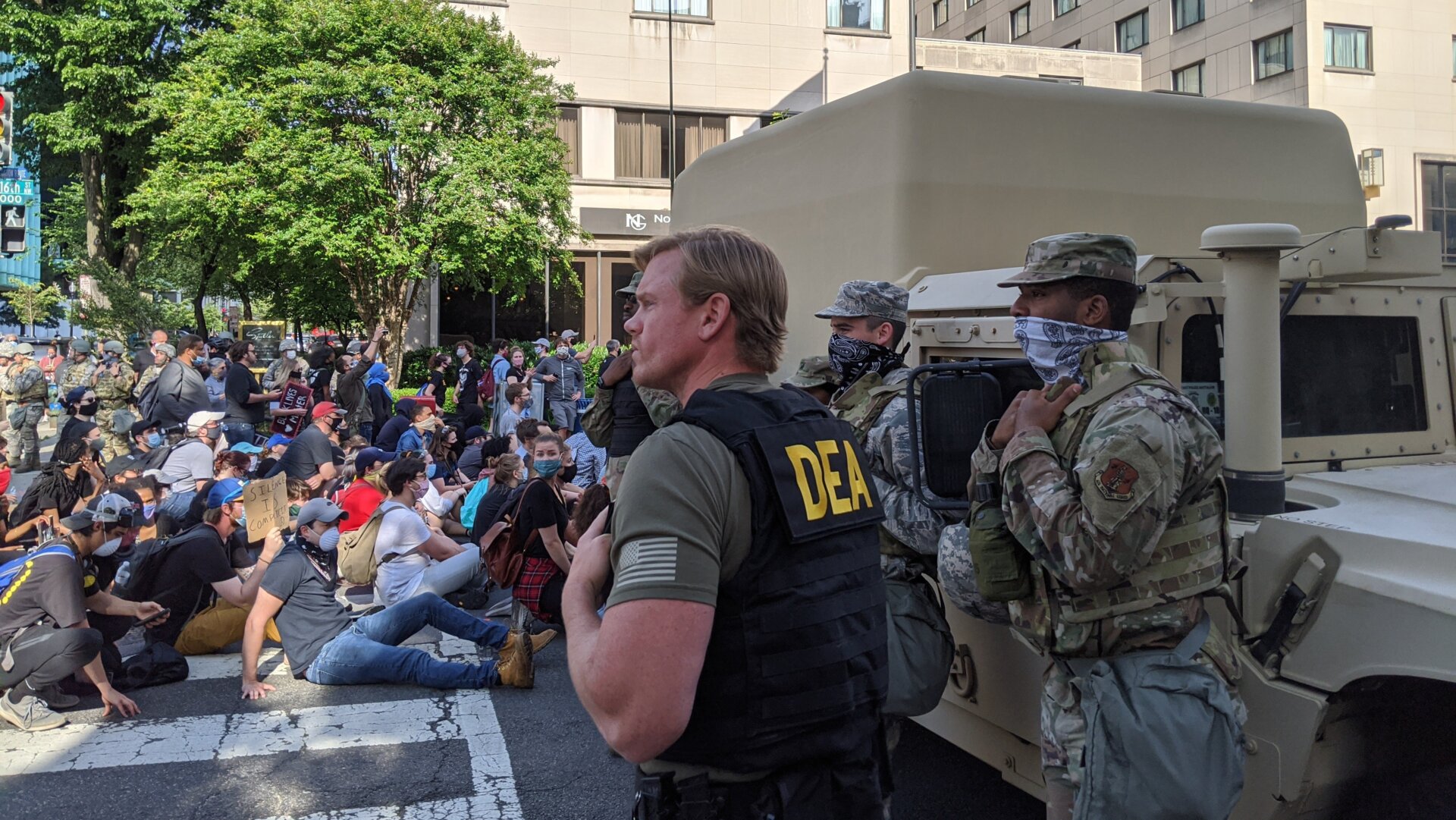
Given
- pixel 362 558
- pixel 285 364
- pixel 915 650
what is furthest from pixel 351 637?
pixel 285 364

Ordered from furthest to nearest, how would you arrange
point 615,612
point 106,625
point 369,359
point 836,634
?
1. point 369,359
2. point 106,625
3. point 836,634
4. point 615,612

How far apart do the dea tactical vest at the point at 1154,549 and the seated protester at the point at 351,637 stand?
4.33 meters

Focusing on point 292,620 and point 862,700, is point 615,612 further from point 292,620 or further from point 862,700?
point 292,620

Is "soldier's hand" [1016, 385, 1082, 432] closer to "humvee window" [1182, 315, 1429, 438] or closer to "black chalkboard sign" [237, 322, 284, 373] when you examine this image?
"humvee window" [1182, 315, 1429, 438]

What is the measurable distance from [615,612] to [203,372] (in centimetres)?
1533

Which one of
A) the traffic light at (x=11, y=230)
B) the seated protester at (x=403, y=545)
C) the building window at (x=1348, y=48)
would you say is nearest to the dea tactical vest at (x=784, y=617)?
the seated protester at (x=403, y=545)

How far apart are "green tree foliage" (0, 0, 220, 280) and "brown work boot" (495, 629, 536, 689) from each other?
21727mm

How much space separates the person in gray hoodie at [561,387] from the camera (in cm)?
1476

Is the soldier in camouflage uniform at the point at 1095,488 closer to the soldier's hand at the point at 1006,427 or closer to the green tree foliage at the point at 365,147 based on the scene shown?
the soldier's hand at the point at 1006,427

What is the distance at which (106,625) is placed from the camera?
20.6 ft

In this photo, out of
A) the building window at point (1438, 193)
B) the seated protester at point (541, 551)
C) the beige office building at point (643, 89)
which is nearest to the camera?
the seated protester at point (541, 551)

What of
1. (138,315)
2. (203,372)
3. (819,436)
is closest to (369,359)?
(203,372)

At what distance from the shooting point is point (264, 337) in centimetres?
2800

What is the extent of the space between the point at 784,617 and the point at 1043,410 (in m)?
1.21
